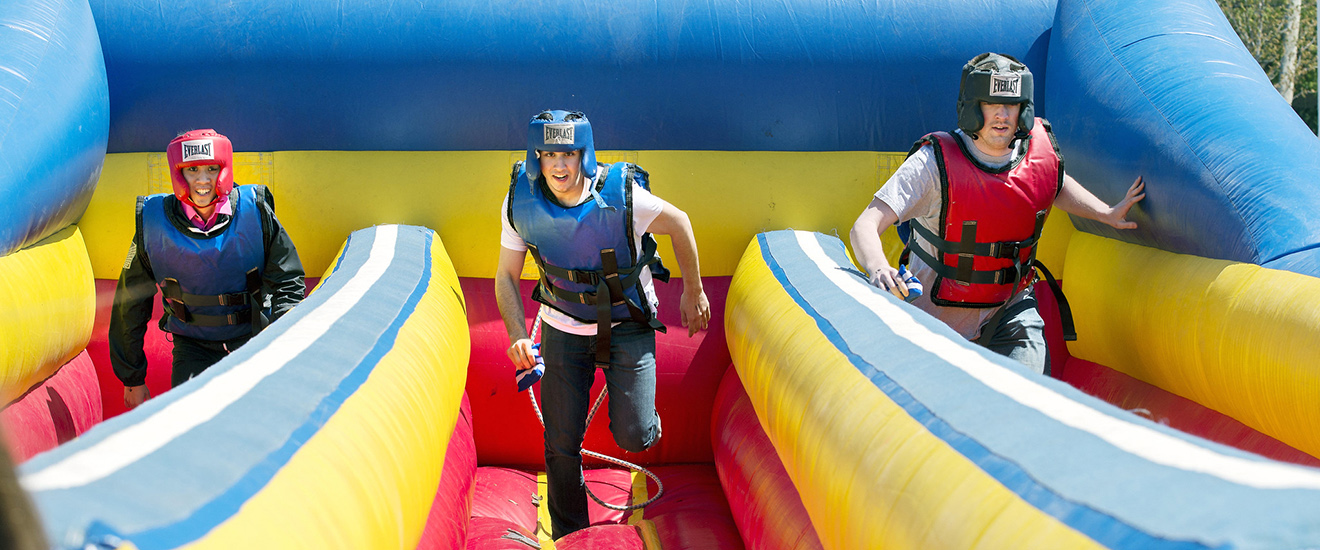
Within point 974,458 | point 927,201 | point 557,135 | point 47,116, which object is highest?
point 47,116

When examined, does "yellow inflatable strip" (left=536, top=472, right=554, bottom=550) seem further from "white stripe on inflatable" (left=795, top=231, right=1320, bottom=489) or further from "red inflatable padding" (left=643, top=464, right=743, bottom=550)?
"white stripe on inflatable" (left=795, top=231, right=1320, bottom=489)

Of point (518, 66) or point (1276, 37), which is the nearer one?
point (518, 66)

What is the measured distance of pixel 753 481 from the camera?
234 cm

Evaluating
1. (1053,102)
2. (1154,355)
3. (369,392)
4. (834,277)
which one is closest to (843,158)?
(1053,102)

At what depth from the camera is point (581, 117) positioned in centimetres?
231

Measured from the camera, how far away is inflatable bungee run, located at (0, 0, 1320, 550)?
48.2 inches

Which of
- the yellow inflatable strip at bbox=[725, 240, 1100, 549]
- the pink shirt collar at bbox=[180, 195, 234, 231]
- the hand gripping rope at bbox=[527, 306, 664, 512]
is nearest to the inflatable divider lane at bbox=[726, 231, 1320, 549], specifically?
the yellow inflatable strip at bbox=[725, 240, 1100, 549]

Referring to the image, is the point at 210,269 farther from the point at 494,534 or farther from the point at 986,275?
the point at 986,275

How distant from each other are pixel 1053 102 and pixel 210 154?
256 cm

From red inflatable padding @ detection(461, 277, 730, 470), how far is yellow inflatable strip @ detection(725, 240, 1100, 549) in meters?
0.76

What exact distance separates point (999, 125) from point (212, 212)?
2.12 metres

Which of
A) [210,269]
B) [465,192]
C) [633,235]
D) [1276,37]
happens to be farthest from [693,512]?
[1276,37]

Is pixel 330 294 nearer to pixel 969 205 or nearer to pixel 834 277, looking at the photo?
pixel 834 277

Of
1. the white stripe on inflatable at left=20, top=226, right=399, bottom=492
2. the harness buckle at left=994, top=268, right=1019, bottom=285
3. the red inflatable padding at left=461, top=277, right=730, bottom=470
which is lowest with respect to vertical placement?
the red inflatable padding at left=461, top=277, right=730, bottom=470
